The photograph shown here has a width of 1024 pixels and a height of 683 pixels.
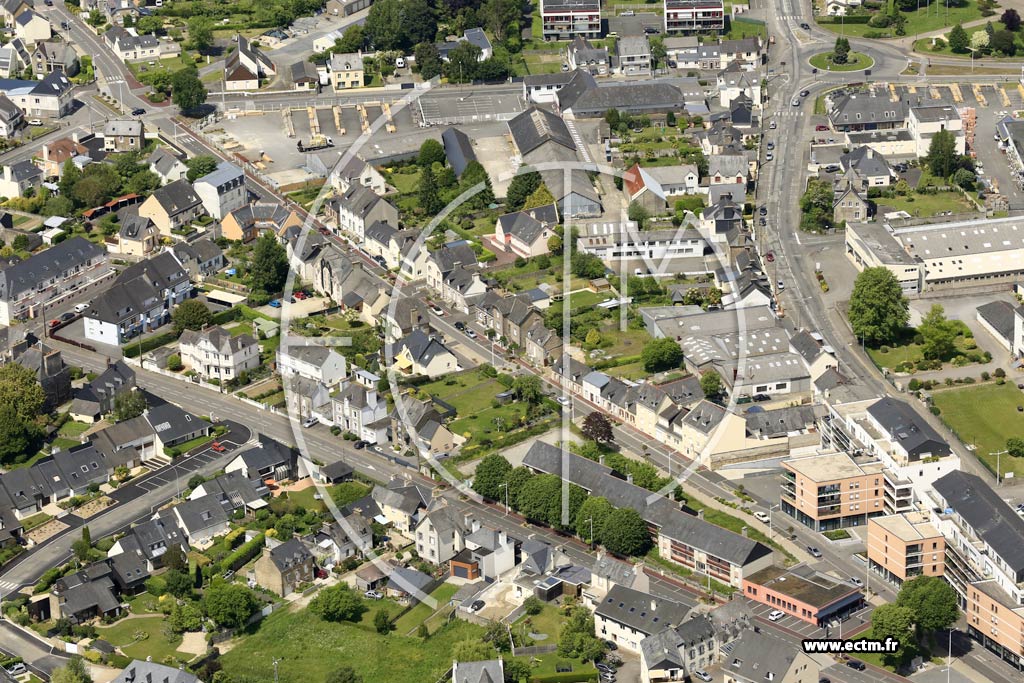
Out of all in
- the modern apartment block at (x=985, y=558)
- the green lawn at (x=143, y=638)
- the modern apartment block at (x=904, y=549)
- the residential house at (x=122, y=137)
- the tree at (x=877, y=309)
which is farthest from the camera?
the residential house at (x=122, y=137)

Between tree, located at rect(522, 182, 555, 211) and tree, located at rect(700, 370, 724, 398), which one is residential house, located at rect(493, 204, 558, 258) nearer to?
tree, located at rect(522, 182, 555, 211)

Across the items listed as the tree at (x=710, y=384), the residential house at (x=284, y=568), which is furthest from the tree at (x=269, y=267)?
the residential house at (x=284, y=568)

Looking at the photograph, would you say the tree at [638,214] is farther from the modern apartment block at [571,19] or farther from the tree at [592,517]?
the modern apartment block at [571,19]

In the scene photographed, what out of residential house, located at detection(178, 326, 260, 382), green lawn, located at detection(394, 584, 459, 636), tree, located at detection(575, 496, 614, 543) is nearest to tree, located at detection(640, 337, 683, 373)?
tree, located at detection(575, 496, 614, 543)

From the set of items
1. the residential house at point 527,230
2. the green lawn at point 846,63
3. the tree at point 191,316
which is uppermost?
the green lawn at point 846,63

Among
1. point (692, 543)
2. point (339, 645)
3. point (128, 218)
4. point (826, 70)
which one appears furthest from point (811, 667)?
point (826, 70)

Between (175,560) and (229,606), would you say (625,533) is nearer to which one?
(229,606)
